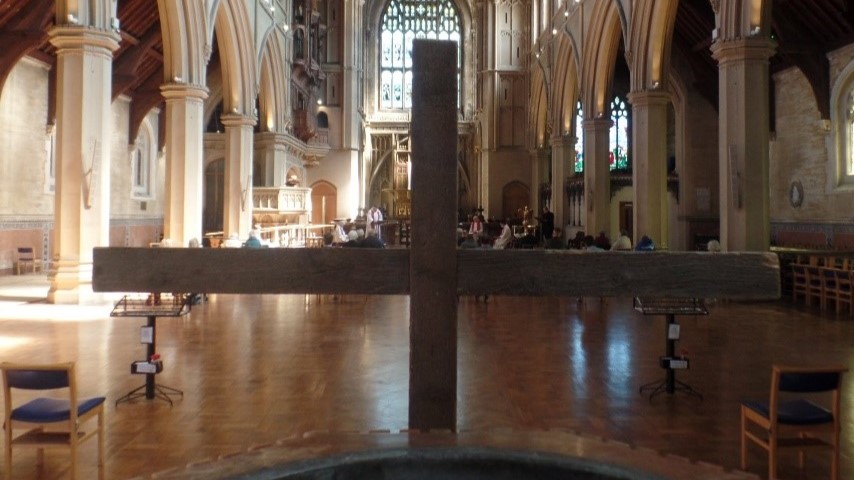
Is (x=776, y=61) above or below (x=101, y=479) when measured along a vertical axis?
above

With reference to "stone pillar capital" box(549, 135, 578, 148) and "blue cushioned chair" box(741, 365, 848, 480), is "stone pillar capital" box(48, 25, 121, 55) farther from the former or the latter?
→ "stone pillar capital" box(549, 135, 578, 148)

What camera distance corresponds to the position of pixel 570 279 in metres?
2.77

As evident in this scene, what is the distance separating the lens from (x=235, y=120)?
17359mm

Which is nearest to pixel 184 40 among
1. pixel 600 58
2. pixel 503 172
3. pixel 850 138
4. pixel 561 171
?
pixel 600 58

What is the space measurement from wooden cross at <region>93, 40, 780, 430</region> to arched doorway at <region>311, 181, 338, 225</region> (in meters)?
26.9

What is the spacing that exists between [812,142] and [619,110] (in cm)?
1003

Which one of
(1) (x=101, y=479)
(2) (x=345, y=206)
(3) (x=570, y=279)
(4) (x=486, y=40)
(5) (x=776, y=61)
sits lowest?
(1) (x=101, y=479)

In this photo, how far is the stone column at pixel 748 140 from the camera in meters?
10.8

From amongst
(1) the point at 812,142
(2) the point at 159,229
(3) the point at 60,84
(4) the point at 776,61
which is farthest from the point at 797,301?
(2) the point at 159,229

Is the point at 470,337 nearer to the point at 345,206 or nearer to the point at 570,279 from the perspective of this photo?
the point at 570,279

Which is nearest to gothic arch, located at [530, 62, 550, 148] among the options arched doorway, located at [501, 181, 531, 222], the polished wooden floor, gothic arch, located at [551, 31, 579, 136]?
arched doorway, located at [501, 181, 531, 222]

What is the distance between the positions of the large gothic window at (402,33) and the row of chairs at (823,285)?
83.9 feet

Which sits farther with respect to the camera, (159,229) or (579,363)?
(159,229)

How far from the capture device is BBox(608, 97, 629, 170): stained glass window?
25.1m
